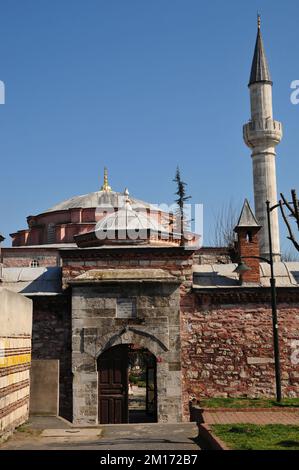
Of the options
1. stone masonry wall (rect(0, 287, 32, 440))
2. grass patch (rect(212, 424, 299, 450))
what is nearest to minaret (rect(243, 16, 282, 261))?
stone masonry wall (rect(0, 287, 32, 440))

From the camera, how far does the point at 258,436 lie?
26.6 ft

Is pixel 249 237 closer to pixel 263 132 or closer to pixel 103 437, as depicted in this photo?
pixel 103 437

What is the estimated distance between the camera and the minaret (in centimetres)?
2708

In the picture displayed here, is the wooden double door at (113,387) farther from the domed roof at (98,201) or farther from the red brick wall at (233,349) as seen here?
the domed roof at (98,201)

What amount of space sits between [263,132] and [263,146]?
0.66 meters

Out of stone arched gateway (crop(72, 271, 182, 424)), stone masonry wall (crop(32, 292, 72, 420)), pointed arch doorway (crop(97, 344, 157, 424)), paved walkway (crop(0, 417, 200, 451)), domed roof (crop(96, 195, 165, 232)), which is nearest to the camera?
paved walkway (crop(0, 417, 200, 451))

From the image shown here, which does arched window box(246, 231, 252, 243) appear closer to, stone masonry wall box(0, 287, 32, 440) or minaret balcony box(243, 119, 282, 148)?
stone masonry wall box(0, 287, 32, 440)

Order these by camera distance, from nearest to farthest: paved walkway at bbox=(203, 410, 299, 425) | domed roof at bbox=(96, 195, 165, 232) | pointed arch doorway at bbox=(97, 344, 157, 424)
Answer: paved walkway at bbox=(203, 410, 299, 425), pointed arch doorway at bbox=(97, 344, 157, 424), domed roof at bbox=(96, 195, 165, 232)

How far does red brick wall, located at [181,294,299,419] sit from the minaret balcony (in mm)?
14625

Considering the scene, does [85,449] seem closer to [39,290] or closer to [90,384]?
[90,384]

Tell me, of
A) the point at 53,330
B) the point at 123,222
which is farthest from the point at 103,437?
the point at 123,222

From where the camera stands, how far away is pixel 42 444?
29.2 feet

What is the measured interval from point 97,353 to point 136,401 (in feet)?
31.4

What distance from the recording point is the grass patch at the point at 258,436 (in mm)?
7328
